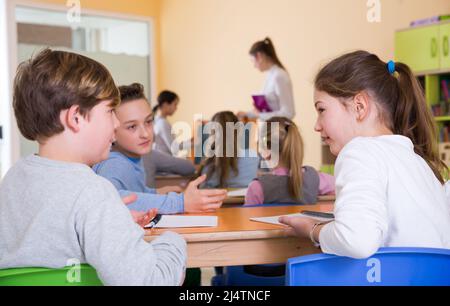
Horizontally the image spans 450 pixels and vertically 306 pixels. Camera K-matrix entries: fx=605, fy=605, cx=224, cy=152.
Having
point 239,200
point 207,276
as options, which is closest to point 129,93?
point 239,200

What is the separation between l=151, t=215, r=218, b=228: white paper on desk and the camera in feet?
5.48

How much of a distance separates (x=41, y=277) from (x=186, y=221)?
0.68 metres

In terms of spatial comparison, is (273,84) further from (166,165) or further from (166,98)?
(166,98)

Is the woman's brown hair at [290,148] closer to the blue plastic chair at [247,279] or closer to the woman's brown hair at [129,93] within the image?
the blue plastic chair at [247,279]

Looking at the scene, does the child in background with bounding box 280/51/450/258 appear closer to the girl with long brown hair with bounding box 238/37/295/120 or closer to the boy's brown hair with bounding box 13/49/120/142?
the boy's brown hair with bounding box 13/49/120/142

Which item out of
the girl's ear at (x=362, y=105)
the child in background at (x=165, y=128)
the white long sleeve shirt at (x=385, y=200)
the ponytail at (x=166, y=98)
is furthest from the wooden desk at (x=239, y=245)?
the ponytail at (x=166, y=98)

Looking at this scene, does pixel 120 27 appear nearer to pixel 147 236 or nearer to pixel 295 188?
pixel 295 188

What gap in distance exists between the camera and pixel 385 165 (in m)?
1.36

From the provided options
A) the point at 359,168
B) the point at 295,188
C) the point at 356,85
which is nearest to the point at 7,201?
the point at 359,168

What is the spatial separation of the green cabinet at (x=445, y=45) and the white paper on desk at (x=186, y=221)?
3761 mm

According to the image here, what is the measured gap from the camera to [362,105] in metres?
1.59

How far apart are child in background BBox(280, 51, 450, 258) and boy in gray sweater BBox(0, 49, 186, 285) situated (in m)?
0.37

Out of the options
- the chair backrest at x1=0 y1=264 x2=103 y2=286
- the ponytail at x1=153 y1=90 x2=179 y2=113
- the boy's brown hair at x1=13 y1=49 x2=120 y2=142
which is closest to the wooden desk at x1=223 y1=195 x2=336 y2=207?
the boy's brown hair at x1=13 y1=49 x2=120 y2=142

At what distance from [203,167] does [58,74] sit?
225cm
